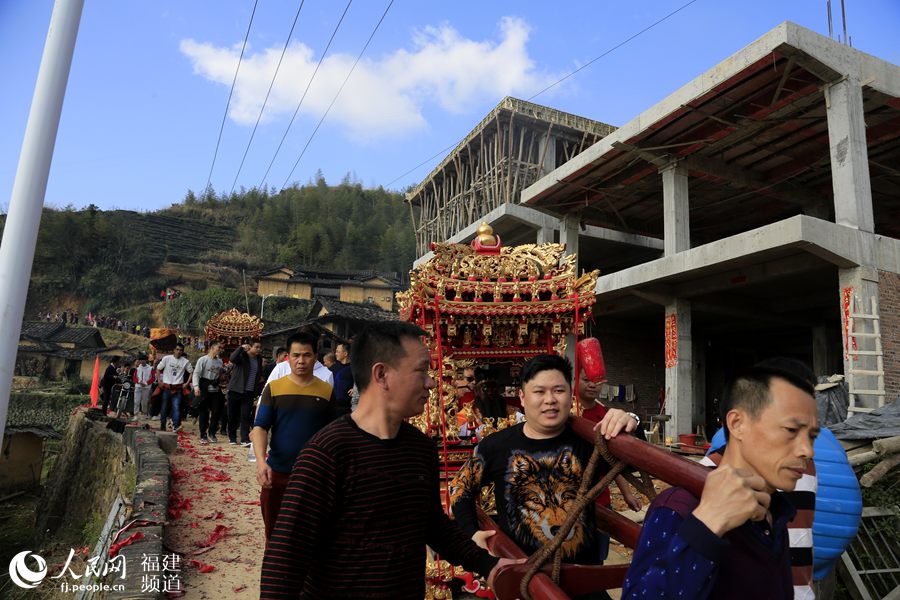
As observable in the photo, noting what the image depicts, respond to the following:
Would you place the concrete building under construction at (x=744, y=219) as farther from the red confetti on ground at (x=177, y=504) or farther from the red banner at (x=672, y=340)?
the red confetti on ground at (x=177, y=504)

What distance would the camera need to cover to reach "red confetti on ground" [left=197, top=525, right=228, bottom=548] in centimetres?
558

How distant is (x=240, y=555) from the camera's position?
541 centimetres

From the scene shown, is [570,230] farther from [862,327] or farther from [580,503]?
[580,503]

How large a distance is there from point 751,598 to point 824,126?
549 inches

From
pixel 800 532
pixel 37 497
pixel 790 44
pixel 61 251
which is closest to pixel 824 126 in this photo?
pixel 790 44

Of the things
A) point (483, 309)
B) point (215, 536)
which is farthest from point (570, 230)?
point (215, 536)

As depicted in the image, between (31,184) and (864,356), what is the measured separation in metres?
12.0

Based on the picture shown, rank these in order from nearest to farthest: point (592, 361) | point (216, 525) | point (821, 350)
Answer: point (592, 361) < point (216, 525) < point (821, 350)

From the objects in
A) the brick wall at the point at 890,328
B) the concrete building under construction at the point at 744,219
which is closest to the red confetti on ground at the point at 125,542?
the concrete building under construction at the point at 744,219

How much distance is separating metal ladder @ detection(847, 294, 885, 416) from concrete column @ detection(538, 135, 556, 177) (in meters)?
13.7

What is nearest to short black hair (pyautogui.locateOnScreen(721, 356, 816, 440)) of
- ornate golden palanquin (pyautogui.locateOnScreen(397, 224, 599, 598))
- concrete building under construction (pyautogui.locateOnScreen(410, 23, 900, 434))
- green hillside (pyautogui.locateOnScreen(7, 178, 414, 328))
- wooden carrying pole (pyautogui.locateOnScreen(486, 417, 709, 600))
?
wooden carrying pole (pyautogui.locateOnScreen(486, 417, 709, 600))

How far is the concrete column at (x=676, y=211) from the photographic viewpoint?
13.6 meters

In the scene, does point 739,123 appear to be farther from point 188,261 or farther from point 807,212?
point 188,261

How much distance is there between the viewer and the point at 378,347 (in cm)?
221
